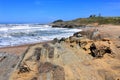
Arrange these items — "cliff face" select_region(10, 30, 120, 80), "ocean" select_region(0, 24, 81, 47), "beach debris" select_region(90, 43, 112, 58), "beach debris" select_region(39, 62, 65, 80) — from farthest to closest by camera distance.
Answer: "ocean" select_region(0, 24, 81, 47) < "beach debris" select_region(90, 43, 112, 58) < "cliff face" select_region(10, 30, 120, 80) < "beach debris" select_region(39, 62, 65, 80)

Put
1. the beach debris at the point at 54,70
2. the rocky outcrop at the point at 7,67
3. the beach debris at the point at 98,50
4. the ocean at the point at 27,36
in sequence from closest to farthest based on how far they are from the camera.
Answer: the beach debris at the point at 54,70
the rocky outcrop at the point at 7,67
the beach debris at the point at 98,50
the ocean at the point at 27,36

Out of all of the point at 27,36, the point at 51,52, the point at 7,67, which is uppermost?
the point at 51,52

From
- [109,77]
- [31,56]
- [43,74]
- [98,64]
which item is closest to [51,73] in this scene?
[43,74]

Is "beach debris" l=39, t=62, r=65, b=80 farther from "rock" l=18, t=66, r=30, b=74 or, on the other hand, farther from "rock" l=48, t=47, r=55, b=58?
"rock" l=48, t=47, r=55, b=58

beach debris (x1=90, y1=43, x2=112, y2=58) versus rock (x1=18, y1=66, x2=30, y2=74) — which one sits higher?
rock (x1=18, y1=66, x2=30, y2=74)

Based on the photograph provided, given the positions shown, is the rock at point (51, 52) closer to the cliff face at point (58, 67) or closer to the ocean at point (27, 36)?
the cliff face at point (58, 67)

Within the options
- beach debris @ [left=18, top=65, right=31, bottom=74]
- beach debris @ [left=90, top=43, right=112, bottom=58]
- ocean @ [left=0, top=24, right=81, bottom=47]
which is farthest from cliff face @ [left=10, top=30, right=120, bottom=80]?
ocean @ [left=0, top=24, right=81, bottom=47]

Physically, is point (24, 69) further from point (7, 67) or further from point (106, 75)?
point (106, 75)

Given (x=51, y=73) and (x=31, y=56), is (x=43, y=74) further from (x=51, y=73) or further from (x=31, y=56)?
(x=31, y=56)

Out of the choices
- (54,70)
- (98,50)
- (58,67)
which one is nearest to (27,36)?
(98,50)

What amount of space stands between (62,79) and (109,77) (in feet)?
6.16

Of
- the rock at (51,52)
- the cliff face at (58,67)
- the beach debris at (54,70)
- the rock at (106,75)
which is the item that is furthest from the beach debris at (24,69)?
the rock at (106,75)

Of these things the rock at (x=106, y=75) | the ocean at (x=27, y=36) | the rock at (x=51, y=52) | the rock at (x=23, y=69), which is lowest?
the ocean at (x=27, y=36)

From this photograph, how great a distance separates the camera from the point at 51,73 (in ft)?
17.4
